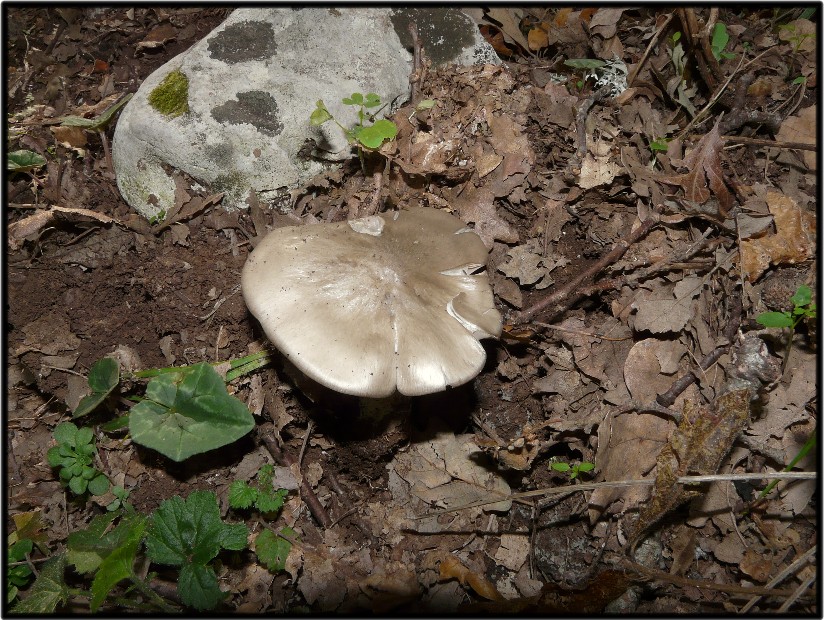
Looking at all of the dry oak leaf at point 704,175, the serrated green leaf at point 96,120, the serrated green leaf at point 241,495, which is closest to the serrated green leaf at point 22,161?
the serrated green leaf at point 96,120

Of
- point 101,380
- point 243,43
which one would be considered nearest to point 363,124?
point 243,43

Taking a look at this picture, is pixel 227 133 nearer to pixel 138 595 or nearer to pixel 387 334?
pixel 387 334

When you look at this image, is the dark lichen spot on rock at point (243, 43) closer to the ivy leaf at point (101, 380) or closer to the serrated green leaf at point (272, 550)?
the ivy leaf at point (101, 380)

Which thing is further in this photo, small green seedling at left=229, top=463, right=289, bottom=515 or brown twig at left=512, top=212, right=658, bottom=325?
brown twig at left=512, top=212, right=658, bottom=325

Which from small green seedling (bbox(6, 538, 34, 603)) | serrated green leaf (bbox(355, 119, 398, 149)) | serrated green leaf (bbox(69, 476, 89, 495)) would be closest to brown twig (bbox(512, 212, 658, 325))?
serrated green leaf (bbox(355, 119, 398, 149))

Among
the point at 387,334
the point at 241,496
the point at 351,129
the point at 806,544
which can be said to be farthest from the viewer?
the point at 351,129

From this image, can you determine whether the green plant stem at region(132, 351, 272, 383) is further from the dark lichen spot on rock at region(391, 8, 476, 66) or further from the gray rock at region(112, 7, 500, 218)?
the dark lichen spot on rock at region(391, 8, 476, 66)

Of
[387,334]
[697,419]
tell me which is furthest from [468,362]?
[697,419]
